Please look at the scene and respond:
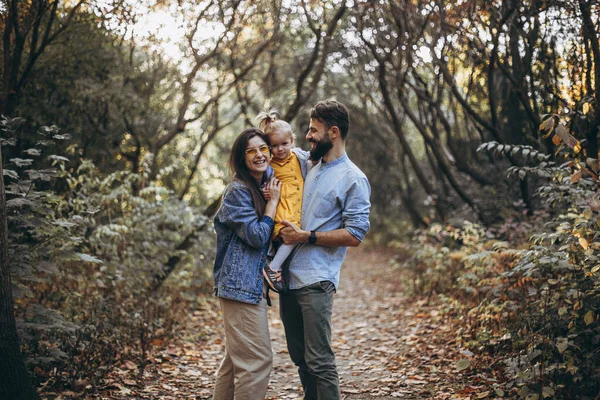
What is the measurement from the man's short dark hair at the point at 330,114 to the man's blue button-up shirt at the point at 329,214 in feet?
0.81

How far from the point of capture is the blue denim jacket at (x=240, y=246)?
3.53 m

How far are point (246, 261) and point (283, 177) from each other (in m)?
0.66

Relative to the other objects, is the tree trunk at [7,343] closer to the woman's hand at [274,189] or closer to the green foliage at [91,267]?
the green foliage at [91,267]

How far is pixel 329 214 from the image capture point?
12.3 feet

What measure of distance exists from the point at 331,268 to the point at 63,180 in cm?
558

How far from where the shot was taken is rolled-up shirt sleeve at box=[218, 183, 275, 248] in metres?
3.51

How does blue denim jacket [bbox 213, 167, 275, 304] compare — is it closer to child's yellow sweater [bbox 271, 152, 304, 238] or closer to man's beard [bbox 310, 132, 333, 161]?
child's yellow sweater [bbox 271, 152, 304, 238]

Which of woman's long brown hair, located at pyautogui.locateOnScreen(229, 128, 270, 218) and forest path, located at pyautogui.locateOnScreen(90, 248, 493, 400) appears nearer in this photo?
woman's long brown hair, located at pyautogui.locateOnScreen(229, 128, 270, 218)

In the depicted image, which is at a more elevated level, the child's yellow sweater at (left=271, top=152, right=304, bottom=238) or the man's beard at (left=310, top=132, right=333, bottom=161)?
the man's beard at (left=310, top=132, right=333, bottom=161)

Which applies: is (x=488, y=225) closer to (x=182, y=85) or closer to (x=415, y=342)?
(x=415, y=342)

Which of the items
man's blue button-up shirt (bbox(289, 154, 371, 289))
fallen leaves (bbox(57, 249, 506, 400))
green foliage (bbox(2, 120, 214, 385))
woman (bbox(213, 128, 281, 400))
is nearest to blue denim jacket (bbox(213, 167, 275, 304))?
woman (bbox(213, 128, 281, 400))

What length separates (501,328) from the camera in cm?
548

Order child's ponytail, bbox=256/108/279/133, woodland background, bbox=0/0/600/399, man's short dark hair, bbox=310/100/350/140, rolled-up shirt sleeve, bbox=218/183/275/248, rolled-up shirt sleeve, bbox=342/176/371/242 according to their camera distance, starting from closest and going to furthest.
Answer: rolled-up shirt sleeve, bbox=218/183/275/248 < rolled-up shirt sleeve, bbox=342/176/371/242 < man's short dark hair, bbox=310/100/350/140 < child's ponytail, bbox=256/108/279/133 < woodland background, bbox=0/0/600/399

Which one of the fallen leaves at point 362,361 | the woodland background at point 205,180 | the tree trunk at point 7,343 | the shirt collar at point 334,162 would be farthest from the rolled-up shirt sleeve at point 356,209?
the tree trunk at point 7,343
